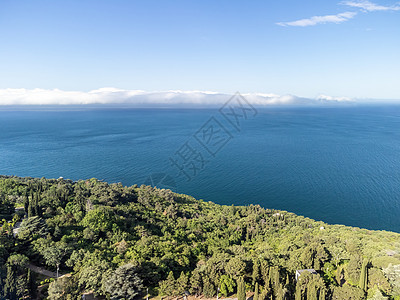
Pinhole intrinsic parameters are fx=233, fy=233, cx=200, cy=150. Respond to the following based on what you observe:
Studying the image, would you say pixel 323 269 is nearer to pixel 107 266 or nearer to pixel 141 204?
pixel 107 266

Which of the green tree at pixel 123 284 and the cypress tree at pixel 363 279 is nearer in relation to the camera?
the green tree at pixel 123 284

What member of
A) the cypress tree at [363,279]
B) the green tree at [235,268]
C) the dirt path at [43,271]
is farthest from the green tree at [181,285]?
the cypress tree at [363,279]

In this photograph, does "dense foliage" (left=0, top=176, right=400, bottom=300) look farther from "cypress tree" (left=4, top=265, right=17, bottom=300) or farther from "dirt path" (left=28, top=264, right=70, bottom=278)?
"dirt path" (left=28, top=264, right=70, bottom=278)

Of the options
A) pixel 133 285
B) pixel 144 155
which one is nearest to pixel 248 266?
pixel 133 285

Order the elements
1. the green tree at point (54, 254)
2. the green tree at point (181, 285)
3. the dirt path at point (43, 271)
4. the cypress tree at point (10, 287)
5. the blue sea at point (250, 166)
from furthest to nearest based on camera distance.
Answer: the blue sea at point (250, 166) < the green tree at point (54, 254) < the dirt path at point (43, 271) < the green tree at point (181, 285) < the cypress tree at point (10, 287)

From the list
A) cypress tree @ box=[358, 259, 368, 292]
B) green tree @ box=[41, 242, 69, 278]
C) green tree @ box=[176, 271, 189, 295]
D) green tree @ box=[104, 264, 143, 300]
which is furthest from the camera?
green tree @ box=[41, 242, 69, 278]

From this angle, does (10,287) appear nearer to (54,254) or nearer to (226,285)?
(54,254)

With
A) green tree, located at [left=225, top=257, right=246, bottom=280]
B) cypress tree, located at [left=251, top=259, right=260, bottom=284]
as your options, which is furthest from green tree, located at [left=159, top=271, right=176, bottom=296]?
cypress tree, located at [left=251, top=259, right=260, bottom=284]

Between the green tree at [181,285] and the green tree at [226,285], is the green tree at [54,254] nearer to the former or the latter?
the green tree at [181,285]
